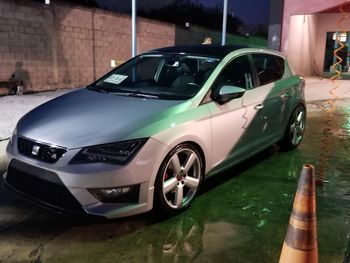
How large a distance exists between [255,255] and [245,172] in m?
2.03

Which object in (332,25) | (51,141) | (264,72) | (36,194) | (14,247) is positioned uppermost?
(332,25)

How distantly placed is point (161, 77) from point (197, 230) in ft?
5.99

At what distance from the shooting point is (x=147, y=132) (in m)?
3.23

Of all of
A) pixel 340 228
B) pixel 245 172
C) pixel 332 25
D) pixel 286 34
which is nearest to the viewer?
pixel 340 228

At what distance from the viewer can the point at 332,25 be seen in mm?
23234

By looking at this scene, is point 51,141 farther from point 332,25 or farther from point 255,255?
point 332,25

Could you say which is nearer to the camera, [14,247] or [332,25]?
[14,247]

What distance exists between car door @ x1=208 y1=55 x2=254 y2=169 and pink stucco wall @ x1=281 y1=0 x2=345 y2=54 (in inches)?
552

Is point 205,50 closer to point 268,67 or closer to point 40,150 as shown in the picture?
point 268,67

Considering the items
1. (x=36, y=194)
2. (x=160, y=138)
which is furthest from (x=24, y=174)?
(x=160, y=138)

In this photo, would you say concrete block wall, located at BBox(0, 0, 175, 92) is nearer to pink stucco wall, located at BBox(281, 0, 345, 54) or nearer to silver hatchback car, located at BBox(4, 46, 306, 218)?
pink stucco wall, located at BBox(281, 0, 345, 54)

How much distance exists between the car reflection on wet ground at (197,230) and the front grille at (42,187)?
0.68 ft

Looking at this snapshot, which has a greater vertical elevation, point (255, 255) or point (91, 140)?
point (91, 140)

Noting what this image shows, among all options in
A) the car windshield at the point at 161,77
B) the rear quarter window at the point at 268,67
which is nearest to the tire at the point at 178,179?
the car windshield at the point at 161,77
